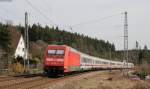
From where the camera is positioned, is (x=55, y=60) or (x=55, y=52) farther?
(x=55, y=52)

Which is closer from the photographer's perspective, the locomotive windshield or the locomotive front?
the locomotive front

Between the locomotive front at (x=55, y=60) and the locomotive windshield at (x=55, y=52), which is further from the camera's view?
the locomotive windshield at (x=55, y=52)

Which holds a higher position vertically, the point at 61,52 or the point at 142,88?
the point at 61,52

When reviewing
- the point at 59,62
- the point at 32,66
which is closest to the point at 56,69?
the point at 59,62

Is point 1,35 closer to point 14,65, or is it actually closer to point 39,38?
point 14,65

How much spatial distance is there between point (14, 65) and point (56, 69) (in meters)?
15.7

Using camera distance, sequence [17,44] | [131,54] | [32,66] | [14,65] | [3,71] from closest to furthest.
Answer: [3,71] < [14,65] < [32,66] < [17,44] < [131,54]

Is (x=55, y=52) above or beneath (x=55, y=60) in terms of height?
above

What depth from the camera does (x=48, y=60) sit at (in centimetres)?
3438

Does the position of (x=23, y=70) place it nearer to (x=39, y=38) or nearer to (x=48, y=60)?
(x=48, y=60)

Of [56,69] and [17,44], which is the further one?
[17,44]

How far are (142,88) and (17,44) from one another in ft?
240

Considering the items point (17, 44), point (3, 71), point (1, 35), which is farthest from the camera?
point (17, 44)

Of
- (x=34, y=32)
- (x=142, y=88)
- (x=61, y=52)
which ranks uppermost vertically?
(x=34, y=32)
